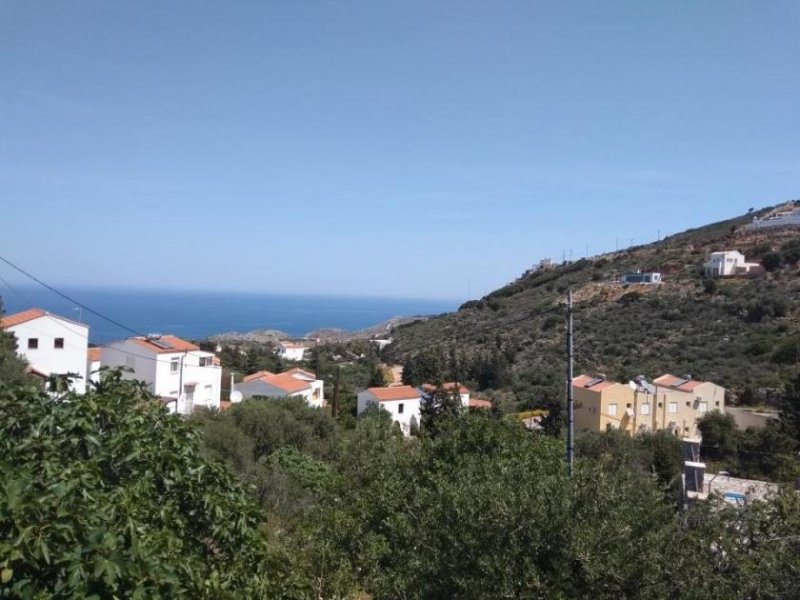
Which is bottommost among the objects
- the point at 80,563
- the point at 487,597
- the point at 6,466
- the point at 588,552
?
the point at 487,597

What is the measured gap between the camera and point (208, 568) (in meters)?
3.96

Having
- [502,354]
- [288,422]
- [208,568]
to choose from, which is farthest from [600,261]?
[208,568]

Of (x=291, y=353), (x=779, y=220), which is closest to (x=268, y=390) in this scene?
(x=291, y=353)

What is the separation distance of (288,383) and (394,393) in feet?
20.1

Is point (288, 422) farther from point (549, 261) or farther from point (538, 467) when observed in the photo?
point (549, 261)

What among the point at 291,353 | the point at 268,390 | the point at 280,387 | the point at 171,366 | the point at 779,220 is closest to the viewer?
the point at 171,366

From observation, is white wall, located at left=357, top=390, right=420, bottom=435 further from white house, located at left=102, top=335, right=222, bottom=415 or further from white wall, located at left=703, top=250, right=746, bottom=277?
white wall, located at left=703, top=250, right=746, bottom=277

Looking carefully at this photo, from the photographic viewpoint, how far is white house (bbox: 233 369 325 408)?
32.7 m

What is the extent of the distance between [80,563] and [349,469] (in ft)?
26.7

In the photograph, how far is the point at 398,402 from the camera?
3484 centimetres

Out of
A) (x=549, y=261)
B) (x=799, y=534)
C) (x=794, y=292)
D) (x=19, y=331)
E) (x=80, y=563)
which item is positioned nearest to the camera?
(x=80, y=563)

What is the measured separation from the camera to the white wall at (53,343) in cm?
2547

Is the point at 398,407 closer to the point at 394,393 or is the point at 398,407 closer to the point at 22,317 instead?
the point at 394,393

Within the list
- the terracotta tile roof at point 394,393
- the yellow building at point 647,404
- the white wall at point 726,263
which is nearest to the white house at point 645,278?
the white wall at point 726,263
